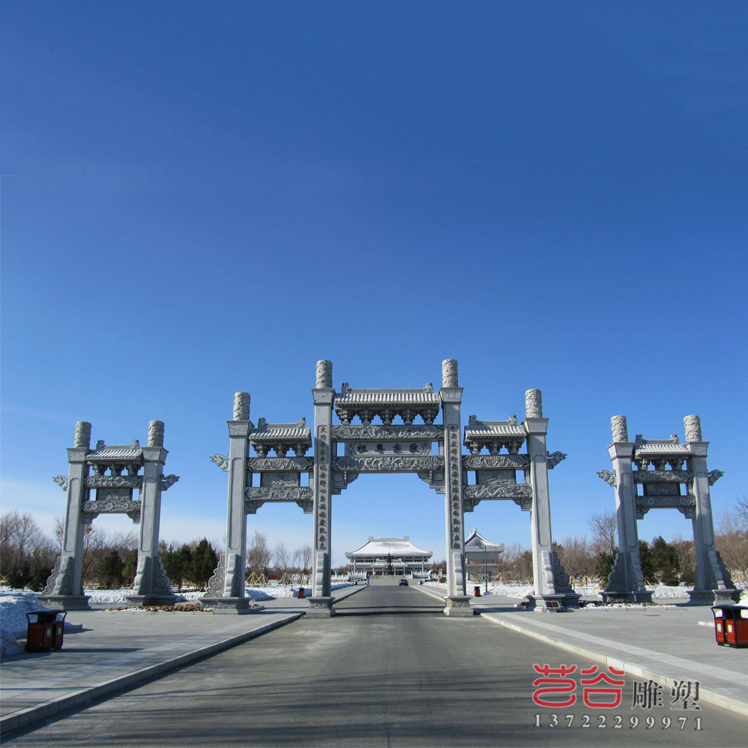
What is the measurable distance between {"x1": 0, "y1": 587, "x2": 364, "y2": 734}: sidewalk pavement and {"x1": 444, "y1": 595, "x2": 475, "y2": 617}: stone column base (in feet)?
21.4

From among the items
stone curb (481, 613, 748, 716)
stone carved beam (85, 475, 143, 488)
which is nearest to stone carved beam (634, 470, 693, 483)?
stone curb (481, 613, 748, 716)

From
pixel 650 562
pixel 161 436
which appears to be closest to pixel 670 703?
pixel 161 436

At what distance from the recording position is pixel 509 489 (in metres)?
25.6

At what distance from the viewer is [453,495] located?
25047 millimetres

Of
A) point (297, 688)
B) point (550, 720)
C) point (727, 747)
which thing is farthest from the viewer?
point (297, 688)

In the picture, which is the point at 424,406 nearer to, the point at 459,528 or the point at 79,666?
the point at 459,528

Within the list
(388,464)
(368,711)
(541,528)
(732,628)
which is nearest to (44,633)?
(368,711)

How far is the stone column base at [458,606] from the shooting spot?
23859mm

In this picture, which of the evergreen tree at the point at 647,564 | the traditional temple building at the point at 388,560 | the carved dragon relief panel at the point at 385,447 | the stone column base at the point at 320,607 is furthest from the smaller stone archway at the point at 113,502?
the traditional temple building at the point at 388,560

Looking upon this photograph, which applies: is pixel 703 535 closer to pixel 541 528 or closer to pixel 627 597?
pixel 627 597

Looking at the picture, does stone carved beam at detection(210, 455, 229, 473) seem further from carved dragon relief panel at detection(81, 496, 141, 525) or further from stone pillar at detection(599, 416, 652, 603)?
stone pillar at detection(599, 416, 652, 603)

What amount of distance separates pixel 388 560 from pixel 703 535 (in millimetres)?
85470

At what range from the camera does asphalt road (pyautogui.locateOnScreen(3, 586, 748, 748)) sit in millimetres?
6613

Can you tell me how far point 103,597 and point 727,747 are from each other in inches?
1392
